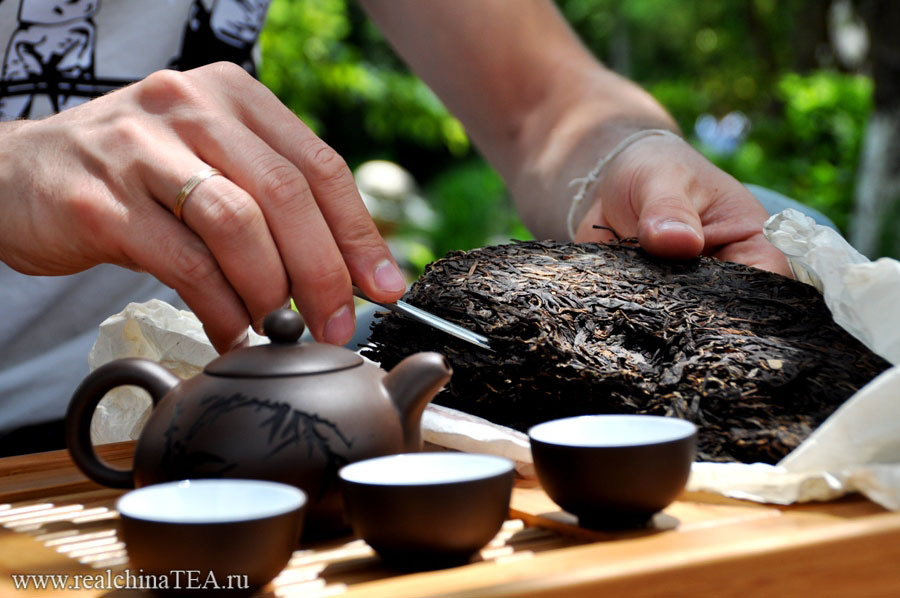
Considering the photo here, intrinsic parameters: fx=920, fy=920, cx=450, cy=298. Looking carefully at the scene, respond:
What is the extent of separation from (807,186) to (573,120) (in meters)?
5.53

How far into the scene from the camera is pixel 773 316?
3.96ft

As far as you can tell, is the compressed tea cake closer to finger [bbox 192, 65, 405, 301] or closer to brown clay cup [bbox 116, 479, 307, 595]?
finger [bbox 192, 65, 405, 301]

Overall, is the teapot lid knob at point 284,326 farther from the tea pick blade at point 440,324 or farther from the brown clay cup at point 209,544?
the tea pick blade at point 440,324

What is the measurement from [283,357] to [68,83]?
1199 millimetres

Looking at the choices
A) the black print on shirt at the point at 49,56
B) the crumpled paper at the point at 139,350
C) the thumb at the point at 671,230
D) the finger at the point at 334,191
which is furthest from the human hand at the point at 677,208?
the black print on shirt at the point at 49,56

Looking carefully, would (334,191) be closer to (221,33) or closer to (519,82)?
(221,33)

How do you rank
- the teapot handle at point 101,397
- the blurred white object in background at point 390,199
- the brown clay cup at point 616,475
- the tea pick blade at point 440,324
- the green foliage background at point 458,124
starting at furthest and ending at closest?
the blurred white object in background at point 390,199
the green foliage background at point 458,124
the tea pick blade at point 440,324
the teapot handle at point 101,397
the brown clay cup at point 616,475

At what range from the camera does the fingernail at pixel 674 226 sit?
1.36 metres

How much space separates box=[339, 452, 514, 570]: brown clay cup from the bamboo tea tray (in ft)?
0.06

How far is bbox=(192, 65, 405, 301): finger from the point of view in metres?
1.13

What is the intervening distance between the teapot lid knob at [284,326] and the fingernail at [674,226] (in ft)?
2.20

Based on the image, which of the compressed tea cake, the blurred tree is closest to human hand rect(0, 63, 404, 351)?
the compressed tea cake

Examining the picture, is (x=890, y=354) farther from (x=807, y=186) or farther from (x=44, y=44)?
(x=807, y=186)

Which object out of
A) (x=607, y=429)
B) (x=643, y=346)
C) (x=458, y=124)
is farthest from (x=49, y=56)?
(x=458, y=124)
